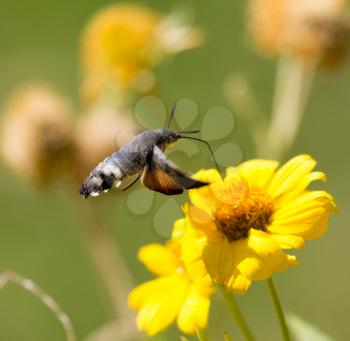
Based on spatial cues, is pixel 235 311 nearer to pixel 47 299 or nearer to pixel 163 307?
pixel 163 307

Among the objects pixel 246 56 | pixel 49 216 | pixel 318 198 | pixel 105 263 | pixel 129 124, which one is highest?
pixel 318 198

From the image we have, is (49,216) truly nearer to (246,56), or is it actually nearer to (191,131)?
(246,56)

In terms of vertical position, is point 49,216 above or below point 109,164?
below

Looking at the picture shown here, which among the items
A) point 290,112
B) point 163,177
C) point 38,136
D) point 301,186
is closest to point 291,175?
point 301,186

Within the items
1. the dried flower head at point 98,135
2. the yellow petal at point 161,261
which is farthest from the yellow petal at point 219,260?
the dried flower head at point 98,135

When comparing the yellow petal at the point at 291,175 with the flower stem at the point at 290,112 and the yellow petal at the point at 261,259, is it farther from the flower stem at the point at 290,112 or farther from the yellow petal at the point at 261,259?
the flower stem at the point at 290,112

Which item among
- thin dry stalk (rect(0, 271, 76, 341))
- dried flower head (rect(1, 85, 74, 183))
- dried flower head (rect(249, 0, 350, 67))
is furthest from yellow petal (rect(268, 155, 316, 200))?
dried flower head (rect(1, 85, 74, 183))

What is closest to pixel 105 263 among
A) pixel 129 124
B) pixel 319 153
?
pixel 129 124
